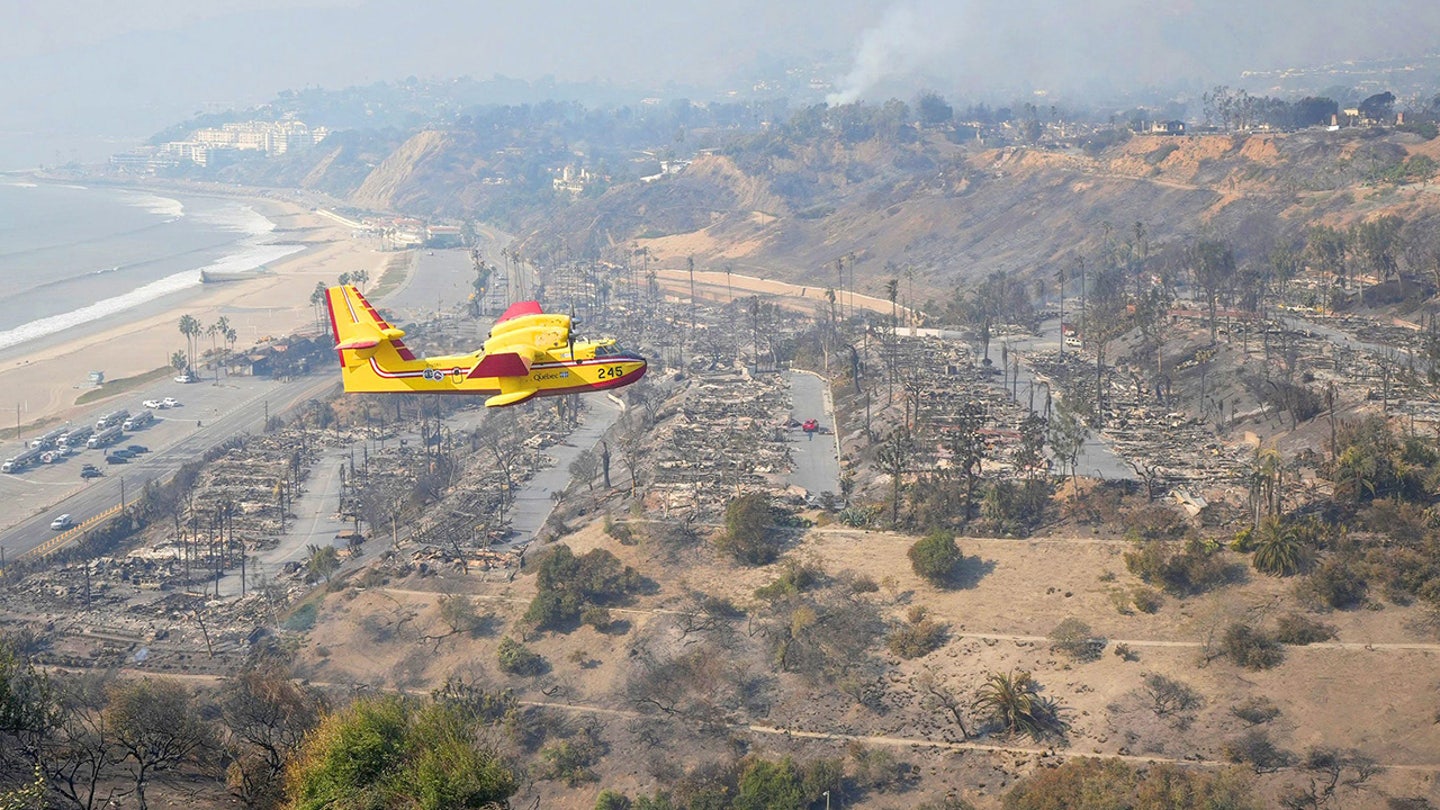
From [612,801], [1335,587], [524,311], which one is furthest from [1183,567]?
[524,311]

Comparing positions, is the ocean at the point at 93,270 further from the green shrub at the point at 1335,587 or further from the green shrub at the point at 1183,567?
the green shrub at the point at 1335,587

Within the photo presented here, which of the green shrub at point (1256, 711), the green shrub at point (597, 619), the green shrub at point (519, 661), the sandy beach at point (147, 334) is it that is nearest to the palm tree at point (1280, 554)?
the green shrub at point (1256, 711)

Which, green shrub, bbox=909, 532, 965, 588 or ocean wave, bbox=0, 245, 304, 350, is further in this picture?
ocean wave, bbox=0, 245, 304, 350

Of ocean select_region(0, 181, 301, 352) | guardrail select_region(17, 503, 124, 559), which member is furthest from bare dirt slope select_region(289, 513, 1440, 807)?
ocean select_region(0, 181, 301, 352)

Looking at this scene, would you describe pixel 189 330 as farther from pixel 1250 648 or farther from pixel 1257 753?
pixel 1257 753

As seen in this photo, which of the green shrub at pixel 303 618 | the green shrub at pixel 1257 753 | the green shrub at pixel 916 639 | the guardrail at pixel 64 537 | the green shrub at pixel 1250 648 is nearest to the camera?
the green shrub at pixel 1257 753

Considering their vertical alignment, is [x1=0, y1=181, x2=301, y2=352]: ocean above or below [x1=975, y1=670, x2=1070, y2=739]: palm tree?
above

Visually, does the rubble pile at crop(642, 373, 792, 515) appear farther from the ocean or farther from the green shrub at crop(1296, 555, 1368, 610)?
the ocean
